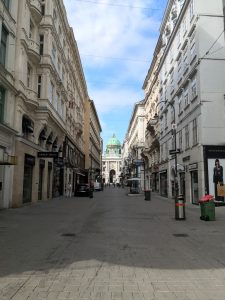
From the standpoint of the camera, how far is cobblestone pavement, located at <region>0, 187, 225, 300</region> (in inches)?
234

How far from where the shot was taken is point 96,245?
10.5m

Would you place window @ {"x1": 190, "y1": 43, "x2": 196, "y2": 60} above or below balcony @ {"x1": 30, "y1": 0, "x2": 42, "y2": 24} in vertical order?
below

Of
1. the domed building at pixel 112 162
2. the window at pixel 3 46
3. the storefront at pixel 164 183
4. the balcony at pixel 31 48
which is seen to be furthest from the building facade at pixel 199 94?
the domed building at pixel 112 162

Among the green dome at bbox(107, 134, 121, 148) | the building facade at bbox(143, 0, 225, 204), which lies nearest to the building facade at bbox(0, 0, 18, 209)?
the building facade at bbox(143, 0, 225, 204)

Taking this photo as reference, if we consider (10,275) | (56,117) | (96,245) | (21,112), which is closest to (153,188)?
(56,117)

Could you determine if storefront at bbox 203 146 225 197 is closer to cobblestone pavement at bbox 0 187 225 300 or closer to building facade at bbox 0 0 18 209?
cobblestone pavement at bbox 0 187 225 300

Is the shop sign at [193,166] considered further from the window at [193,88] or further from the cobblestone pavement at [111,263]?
the cobblestone pavement at [111,263]

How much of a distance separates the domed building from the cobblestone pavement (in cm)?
15894

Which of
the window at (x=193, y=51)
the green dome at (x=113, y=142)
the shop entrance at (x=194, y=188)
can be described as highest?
the green dome at (x=113, y=142)

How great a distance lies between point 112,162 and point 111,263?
567ft

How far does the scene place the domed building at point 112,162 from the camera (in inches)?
6900

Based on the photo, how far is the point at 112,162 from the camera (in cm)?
18075

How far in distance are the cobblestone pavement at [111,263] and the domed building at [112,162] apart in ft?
521

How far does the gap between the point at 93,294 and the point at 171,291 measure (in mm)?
1266
